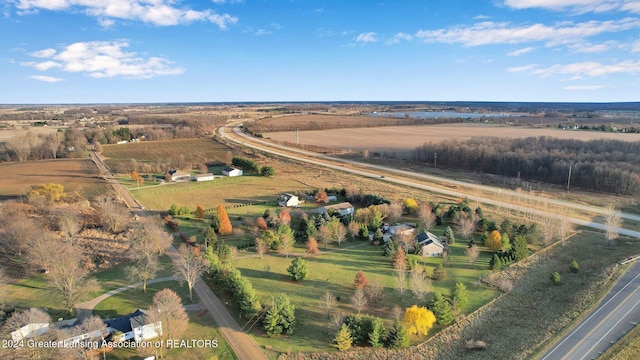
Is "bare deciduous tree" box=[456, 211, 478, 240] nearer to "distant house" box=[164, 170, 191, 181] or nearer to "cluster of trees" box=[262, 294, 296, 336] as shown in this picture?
"cluster of trees" box=[262, 294, 296, 336]

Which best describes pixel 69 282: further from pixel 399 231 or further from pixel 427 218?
pixel 427 218

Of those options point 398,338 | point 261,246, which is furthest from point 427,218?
point 398,338

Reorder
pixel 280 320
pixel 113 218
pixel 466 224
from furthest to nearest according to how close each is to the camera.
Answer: pixel 113 218, pixel 466 224, pixel 280 320

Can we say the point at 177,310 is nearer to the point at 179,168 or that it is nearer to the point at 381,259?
the point at 381,259

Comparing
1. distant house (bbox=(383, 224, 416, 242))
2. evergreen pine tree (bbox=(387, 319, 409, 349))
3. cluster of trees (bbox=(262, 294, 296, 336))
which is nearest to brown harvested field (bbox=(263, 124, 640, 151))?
distant house (bbox=(383, 224, 416, 242))

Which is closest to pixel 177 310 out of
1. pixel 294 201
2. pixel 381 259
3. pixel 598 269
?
pixel 381 259

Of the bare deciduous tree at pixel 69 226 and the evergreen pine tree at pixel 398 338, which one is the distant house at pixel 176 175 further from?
the evergreen pine tree at pixel 398 338

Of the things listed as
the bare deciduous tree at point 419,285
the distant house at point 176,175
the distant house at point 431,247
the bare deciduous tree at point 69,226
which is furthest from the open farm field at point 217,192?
the bare deciduous tree at point 419,285
